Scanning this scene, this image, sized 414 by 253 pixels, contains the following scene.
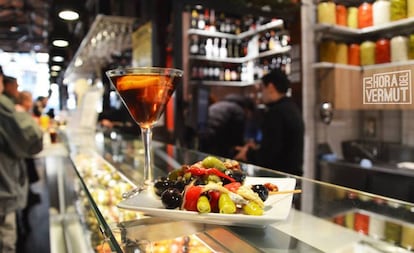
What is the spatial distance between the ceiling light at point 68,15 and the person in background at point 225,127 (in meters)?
1.72

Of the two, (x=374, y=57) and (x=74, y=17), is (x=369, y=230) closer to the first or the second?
(x=374, y=57)

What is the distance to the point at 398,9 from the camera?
1008mm

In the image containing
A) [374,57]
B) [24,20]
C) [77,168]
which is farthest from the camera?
[24,20]

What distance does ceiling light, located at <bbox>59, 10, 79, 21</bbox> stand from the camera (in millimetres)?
3832

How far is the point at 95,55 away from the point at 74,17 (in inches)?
29.4

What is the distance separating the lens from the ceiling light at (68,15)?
12.6ft

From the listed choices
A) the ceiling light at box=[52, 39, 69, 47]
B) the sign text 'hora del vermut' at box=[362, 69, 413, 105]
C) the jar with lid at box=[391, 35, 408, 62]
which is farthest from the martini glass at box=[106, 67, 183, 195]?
the ceiling light at box=[52, 39, 69, 47]

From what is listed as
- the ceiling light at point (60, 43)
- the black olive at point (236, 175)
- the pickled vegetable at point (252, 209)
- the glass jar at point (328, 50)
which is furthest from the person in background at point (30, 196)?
the pickled vegetable at point (252, 209)

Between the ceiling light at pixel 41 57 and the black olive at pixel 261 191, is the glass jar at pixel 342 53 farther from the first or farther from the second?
the ceiling light at pixel 41 57

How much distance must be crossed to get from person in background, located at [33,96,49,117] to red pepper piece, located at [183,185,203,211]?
5413 mm

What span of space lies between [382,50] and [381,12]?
0.12m

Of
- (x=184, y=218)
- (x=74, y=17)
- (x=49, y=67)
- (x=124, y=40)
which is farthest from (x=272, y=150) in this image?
(x=49, y=67)

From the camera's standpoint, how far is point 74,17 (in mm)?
4113

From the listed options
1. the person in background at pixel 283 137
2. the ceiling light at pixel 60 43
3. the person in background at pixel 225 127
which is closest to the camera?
the person in background at pixel 283 137
